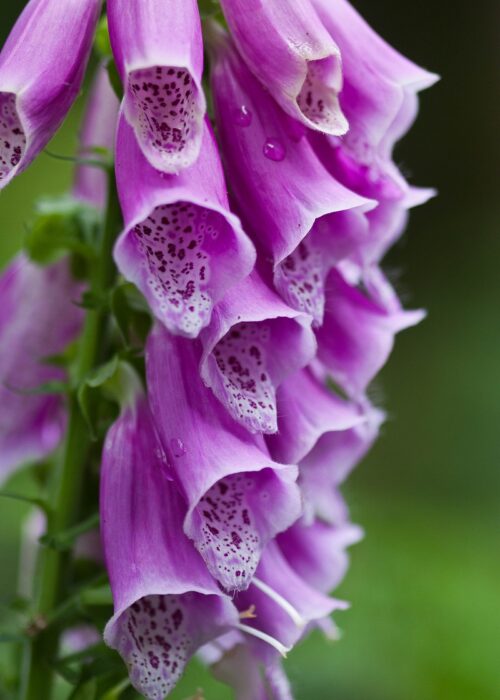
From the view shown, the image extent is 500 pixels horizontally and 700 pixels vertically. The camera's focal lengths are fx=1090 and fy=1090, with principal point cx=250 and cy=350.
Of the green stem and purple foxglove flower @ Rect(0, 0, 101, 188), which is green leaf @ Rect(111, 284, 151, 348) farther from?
purple foxglove flower @ Rect(0, 0, 101, 188)

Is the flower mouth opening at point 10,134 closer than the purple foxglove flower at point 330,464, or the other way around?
the flower mouth opening at point 10,134

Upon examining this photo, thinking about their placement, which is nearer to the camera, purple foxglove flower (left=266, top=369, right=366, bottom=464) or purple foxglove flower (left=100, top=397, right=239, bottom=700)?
purple foxglove flower (left=100, top=397, right=239, bottom=700)

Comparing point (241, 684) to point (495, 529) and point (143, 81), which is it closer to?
point (143, 81)

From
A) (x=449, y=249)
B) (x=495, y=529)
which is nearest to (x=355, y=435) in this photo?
(x=495, y=529)

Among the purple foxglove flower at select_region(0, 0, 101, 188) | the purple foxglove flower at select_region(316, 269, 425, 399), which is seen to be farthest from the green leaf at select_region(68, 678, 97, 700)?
the purple foxglove flower at select_region(0, 0, 101, 188)

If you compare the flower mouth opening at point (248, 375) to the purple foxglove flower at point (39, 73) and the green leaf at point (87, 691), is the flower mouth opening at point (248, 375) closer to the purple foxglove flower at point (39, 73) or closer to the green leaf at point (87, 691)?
the purple foxglove flower at point (39, 73)

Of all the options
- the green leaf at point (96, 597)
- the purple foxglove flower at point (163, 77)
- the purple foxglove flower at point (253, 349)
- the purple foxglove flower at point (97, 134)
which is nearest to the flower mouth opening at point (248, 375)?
the purple foxglove flower at point (253, 349)

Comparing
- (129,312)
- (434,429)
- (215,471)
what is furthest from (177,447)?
(434,429)
